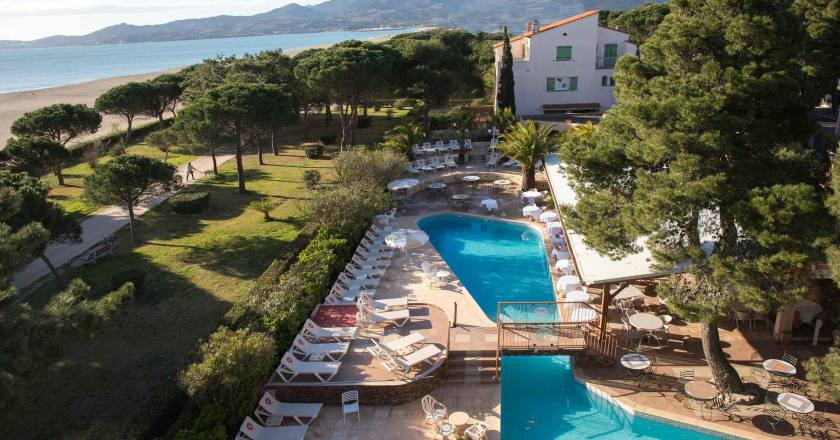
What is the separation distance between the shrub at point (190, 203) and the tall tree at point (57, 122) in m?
10.5

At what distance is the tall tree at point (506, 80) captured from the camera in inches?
1495

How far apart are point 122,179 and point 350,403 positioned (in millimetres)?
13498

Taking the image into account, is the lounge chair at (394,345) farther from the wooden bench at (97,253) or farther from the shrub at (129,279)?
the wooden bench at (97,253)

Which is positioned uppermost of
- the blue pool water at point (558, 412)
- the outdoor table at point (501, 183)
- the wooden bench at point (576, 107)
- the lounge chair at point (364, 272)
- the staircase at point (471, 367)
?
the wooden bench at point (576, 107)

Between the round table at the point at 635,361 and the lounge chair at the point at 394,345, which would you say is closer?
the round table at the point at 635,361

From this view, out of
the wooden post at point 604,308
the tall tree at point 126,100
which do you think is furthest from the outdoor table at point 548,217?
the tall tree at point 126,100

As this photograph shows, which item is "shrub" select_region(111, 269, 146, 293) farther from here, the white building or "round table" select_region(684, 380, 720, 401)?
the white building

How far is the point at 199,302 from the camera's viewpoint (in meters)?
16.7

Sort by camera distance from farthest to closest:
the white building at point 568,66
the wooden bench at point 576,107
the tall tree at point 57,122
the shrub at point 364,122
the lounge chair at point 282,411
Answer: the shrub at point 364,122, the wooden bench at point 576,107, the white building at point 568,66, the tall tree at point 57,122, the lounge chair at point 282,411

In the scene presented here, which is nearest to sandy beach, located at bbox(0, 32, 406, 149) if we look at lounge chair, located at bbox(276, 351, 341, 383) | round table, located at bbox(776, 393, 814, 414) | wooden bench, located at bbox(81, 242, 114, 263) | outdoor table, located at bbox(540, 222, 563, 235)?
wooden bench, located at bbox(81, 242, 114, 263)

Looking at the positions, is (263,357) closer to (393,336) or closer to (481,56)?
(393,336)

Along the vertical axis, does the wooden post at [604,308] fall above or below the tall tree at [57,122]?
below

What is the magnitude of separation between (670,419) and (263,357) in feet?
29.8

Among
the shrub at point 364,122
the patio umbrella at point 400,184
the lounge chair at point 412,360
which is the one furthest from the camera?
the shrub at point 364,122
